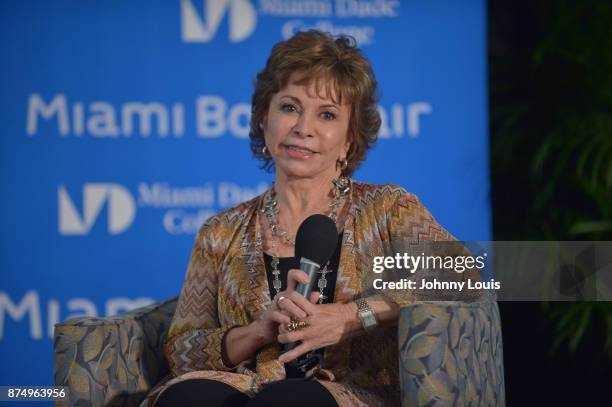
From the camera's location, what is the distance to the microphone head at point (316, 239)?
1958 mm

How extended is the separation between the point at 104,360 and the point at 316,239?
71cm

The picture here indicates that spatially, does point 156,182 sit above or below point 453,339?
above

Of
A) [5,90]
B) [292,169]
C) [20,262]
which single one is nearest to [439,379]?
[292,169]

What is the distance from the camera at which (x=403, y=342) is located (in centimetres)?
204

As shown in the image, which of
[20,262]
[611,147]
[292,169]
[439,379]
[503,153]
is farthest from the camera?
[503,153]

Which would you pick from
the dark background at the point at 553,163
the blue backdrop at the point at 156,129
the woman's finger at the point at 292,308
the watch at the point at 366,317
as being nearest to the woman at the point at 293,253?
the watch at the point at 366,317

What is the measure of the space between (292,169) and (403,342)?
63 cm

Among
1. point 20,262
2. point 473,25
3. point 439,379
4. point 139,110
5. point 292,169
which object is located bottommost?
point 439,379

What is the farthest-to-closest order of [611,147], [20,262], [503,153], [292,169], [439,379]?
[503,153]
[611,147]
[20,262]
[292,169]
[439,379]

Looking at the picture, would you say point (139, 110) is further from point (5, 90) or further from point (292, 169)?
point (292, 169)

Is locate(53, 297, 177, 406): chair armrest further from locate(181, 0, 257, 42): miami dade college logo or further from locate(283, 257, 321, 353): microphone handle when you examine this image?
locate(181, 0, 257, 42): miami dade college logo

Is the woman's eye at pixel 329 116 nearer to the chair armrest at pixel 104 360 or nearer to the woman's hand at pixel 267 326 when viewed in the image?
the woman's hand at pixel 267 326

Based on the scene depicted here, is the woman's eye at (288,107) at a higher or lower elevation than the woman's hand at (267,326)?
higher

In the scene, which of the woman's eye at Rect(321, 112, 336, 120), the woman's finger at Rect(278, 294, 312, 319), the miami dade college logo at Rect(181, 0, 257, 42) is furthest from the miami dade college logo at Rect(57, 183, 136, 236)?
the woman's finger at Rect(278, 294, 312, 319)
